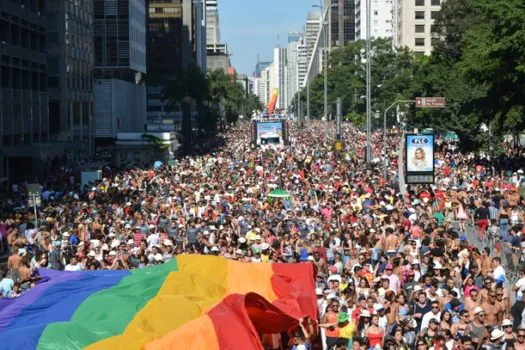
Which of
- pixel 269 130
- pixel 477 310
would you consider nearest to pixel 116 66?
pixel 269 130

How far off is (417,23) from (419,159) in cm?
11064

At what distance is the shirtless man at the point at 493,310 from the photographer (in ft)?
53.9

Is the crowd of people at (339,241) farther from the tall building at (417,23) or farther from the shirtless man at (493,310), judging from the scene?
the tall building at (417,23)

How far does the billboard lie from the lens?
37219 millimetres

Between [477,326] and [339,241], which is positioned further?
[339,241]

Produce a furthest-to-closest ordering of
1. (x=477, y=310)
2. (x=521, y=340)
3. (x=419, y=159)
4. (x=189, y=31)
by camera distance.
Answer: (x=189, y=31) → (x=419, y=159) → (x=477, y=310) → (x=521, y=340)

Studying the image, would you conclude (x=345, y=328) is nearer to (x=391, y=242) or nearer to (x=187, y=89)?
Answer: (x=391, y=242)

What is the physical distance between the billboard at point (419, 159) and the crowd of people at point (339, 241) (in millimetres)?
661

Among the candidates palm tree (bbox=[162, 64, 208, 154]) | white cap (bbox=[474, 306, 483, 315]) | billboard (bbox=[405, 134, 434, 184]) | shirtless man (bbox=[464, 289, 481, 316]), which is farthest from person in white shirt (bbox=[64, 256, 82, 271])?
palm tree (bbox=[162, 64, 208, 154])

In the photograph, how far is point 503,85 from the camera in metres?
55.2

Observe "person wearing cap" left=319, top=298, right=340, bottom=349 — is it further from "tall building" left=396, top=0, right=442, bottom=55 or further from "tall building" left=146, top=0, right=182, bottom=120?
"tall building" left=146, top=0, right=182, bottom=120

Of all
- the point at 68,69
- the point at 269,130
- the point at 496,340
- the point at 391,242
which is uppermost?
the point at 68,69

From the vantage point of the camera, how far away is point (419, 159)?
37469 mm

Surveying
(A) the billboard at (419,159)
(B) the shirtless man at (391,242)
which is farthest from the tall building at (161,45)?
(B) the shirtless man at (391,242)
